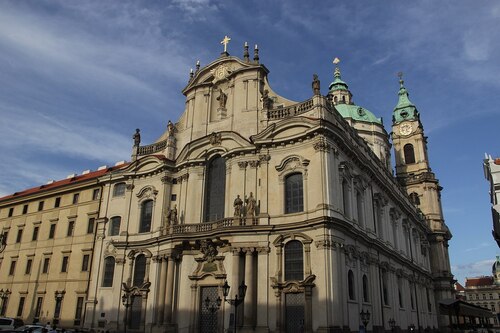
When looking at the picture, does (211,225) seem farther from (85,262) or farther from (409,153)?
(409,153)

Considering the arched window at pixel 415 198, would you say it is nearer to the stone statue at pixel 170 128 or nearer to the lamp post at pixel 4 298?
the stone statue at pixel 170 128

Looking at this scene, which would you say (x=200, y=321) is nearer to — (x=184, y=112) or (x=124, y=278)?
(x=124, y=278)

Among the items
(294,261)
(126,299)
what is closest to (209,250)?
(294,261)

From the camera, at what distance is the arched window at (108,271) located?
3638 centimetres

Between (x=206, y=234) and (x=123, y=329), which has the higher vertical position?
(x=206, y=234)

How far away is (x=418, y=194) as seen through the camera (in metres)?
59.3

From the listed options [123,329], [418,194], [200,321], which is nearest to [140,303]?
[123,329]

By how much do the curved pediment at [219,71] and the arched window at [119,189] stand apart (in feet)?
32.7

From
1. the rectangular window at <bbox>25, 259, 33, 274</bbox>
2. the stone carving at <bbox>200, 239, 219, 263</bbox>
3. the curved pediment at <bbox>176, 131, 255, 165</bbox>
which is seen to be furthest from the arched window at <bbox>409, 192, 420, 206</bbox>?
the rectangular window at <bbox>25, 259, 33, 274</bbox>

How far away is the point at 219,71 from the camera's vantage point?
37.6m

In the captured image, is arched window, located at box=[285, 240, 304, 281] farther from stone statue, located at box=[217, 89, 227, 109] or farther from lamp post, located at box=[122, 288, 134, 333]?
stone statue, located at box=[217, 89, 227, 109]

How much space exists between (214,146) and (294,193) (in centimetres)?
788

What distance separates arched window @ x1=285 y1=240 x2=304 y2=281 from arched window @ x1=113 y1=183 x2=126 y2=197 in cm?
1763

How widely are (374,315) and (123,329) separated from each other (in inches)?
726
